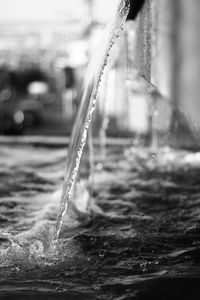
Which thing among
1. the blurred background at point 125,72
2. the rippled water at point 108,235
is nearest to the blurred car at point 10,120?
the blurred background at point 125,72

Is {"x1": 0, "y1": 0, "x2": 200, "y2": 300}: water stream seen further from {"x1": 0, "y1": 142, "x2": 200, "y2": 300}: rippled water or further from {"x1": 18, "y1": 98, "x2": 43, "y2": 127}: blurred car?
{"x1": 18, "y1": 98, "x2": 43, "y2": 127}: blurred car

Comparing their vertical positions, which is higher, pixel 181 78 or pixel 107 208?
pixel 181 78

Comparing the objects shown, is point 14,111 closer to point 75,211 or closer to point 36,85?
point 75,211

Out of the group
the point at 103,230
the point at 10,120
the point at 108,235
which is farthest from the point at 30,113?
the point at 108,235

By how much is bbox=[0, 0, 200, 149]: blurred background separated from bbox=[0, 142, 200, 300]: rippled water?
2.77 ft

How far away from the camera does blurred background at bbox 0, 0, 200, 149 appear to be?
362 cm

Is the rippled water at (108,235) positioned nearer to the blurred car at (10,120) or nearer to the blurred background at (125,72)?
the blurred background at (125,72)

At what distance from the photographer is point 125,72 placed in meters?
8.56

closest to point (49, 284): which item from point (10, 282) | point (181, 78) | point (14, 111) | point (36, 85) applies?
point (10, 282)

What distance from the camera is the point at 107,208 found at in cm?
482

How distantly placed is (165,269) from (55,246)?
3.00 feet

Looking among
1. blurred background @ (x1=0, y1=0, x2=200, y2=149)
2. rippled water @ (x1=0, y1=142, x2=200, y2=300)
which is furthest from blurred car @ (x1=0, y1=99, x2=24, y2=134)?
Result: rippled water @ (x1=0, y1=142, x2=200, y2=300)

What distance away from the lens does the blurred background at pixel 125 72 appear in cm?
362

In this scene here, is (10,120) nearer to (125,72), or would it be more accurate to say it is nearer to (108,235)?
(125,72)
